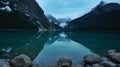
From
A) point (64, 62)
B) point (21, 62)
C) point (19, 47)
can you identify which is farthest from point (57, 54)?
point (21, 62)

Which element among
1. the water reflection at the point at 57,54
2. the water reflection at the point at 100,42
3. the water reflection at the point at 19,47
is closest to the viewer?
the water reflection at the point at 57,54

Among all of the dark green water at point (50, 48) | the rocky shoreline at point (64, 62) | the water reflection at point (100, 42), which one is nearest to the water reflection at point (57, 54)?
the dark green water at point (50, 48)

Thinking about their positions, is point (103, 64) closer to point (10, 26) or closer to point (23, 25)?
point (10, 26)

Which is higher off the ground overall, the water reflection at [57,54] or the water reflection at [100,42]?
the water reflection at [100,42]

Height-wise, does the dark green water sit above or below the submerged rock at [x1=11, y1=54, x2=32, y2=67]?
above

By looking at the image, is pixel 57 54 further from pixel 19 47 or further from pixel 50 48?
pixel 19 47

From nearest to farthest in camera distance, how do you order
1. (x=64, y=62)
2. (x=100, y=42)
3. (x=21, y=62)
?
(x=21, y=62) → (x=64, y=62) → (x=100, y=42)

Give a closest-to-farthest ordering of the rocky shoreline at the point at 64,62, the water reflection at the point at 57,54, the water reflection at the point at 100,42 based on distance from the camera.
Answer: the rocky shoreline at the point at 64,62, the water reflection at the point at 57,54, the water reflection at the point at 100,42

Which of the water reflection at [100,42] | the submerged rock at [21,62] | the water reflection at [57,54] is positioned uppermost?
the water reflection at [100,42]

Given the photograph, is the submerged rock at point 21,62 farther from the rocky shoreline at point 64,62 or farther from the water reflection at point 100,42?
the water reflection at point 100,42

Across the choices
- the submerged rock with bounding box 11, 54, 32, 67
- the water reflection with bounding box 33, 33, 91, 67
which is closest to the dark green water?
the water reflection with bounding box 33, 33, 91, 67

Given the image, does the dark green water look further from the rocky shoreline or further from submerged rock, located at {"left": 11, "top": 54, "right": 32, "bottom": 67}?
submerged rock, located at {"left": 11, "top": 54, "right": 32, "bottom": 67}

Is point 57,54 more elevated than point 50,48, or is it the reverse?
point 50,48

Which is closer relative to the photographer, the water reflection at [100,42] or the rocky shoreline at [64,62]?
the rocky shoreline at [64,62]
